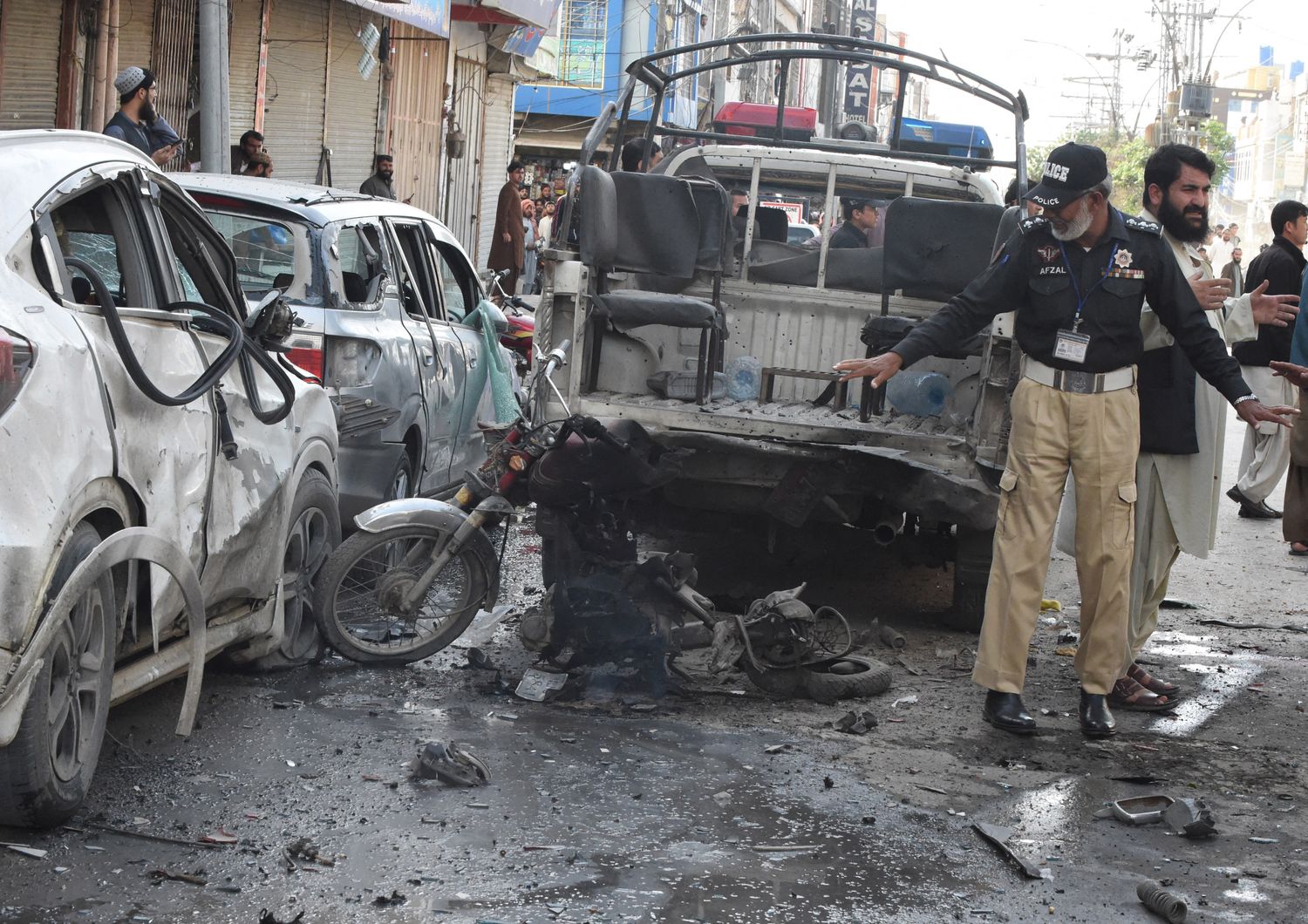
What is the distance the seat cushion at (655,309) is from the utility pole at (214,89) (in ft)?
15.3

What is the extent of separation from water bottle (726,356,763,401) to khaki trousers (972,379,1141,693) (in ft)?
8.54

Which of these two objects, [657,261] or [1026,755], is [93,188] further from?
[657,261]

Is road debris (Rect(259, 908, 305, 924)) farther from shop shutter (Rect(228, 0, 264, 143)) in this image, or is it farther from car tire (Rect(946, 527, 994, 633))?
shop shutter (Rect(228, 0, 264, 143))

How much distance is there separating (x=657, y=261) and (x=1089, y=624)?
3.29 meters

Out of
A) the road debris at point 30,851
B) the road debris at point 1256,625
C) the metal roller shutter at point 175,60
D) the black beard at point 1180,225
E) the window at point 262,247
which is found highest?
the metal roller shutter at point 175,60

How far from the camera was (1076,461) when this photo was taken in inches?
229

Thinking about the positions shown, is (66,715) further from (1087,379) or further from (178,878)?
(1087,379)

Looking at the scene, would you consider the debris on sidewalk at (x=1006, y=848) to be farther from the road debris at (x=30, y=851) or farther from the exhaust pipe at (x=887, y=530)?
the exhaust pipe at (x=887, y=530)

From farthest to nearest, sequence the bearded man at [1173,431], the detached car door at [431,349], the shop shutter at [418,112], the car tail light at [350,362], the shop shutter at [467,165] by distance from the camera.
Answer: the shop shutter at [467,165]
the shop shutter at [418,112]
the detached car door at [431,349]
the car tail light at [350,362]
the bearded man at [1173,431]

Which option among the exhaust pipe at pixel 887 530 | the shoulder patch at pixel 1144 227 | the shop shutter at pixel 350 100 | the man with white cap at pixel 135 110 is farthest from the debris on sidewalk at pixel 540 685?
the shop shutter at pixel 350 100

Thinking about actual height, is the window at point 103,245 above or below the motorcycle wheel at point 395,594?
above

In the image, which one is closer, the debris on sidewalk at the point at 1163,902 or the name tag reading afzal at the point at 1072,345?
the debris on sidewalk at the point at 1163,902

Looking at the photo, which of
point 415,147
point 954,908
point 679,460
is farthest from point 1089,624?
point 415,147

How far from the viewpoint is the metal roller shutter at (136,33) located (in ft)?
45.5
